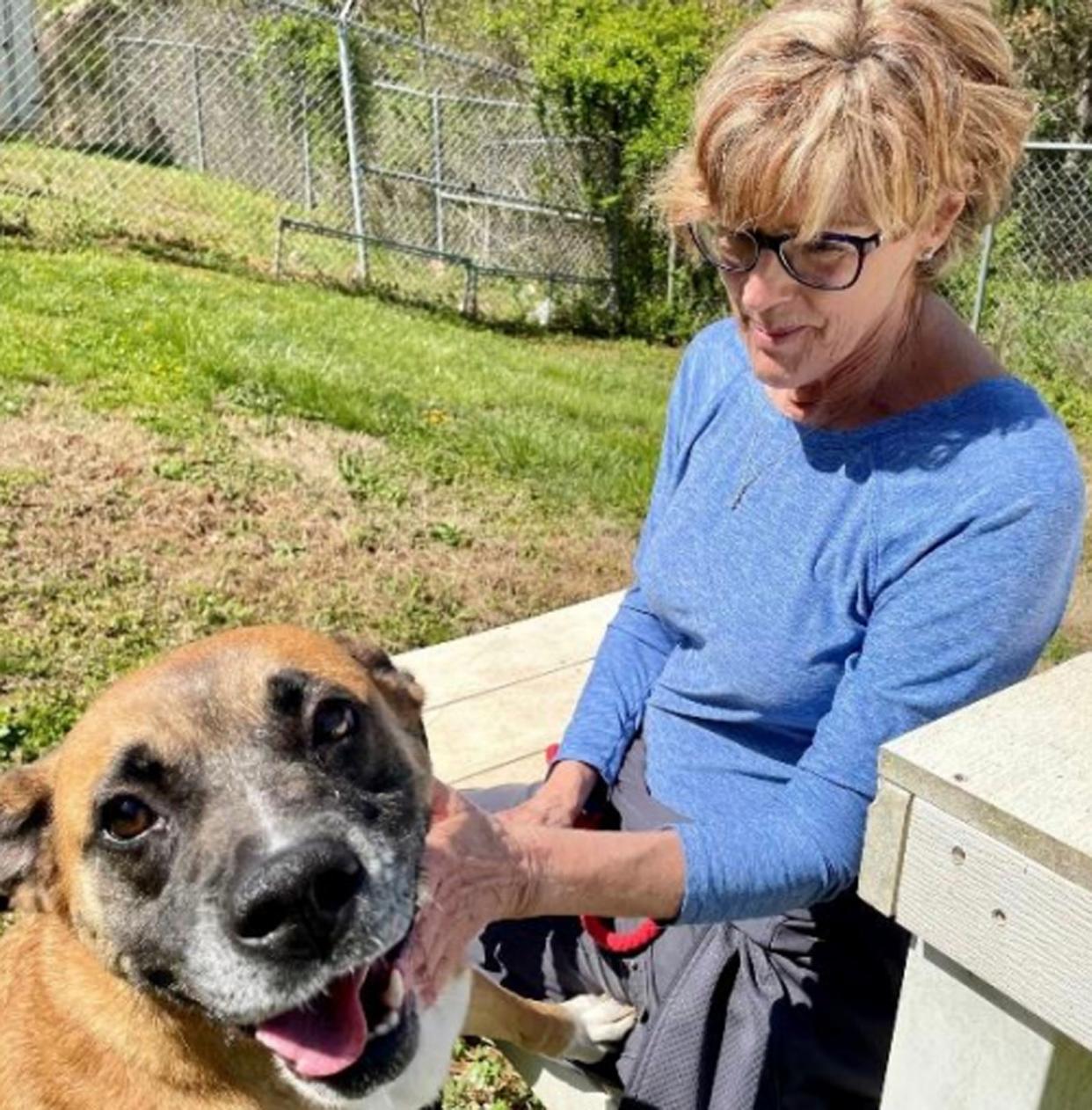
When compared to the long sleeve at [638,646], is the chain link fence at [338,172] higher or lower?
lower

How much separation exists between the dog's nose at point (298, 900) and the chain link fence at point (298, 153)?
9.21 metres

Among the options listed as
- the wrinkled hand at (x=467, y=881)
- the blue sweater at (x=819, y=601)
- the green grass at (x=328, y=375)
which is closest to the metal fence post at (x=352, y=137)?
the green grass at (x=328, y=375)

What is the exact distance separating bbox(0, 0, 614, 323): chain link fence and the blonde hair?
350 inches

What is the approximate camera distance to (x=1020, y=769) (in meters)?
1.22

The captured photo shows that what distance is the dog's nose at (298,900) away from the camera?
66.1 inches

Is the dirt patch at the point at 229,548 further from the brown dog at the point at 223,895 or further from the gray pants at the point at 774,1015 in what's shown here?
the gray pants at the point at 774,1015

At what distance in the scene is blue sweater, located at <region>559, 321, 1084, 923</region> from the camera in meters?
1.82

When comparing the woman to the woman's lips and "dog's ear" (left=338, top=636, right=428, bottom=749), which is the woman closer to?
the woman's lips

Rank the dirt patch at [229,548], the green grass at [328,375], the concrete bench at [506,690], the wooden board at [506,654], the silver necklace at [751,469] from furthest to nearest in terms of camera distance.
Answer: the green grass at [328,375]
the dirt patch at [229,548]
the wooden board at [506,654]
the concrete bench at [506,690]
the silver necklace at [751,469]

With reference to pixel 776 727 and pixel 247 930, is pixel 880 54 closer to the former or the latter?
pixel 776 727

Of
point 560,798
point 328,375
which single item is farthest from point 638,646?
point 328,375

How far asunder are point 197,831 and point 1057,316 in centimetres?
939

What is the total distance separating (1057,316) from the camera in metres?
9.61

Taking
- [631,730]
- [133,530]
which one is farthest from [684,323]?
[631,730]
